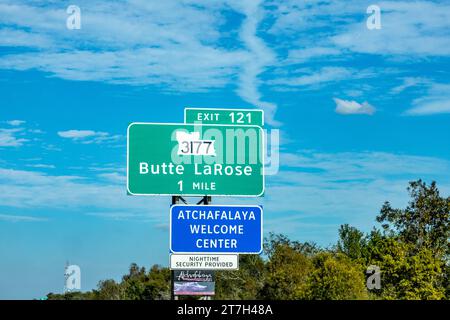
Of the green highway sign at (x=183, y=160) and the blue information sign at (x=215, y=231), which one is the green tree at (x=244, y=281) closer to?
the green highway sign at (x=183, y=160)

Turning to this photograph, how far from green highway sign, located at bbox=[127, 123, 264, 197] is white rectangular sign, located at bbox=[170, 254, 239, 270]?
1891mm

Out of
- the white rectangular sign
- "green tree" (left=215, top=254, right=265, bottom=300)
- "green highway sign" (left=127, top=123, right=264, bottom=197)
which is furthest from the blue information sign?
"green tree" (left=215, top=254, right=265, bottom=300)

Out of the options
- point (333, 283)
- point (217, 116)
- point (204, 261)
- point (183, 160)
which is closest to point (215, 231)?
point (204, 261)

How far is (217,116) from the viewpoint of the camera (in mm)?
24594

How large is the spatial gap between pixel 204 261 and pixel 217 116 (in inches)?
167

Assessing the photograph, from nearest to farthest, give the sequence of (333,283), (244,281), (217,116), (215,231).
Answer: (215,231) → (217,116) → (333,283) → (244,281)

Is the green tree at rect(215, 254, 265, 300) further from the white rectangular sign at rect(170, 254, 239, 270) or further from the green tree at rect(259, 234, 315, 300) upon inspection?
the white rectangular sign at rect(170, 254, 239, 270)

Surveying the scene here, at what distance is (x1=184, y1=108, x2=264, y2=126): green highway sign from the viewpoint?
24594 mm

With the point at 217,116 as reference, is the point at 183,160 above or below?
below

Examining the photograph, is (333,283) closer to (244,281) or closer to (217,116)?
(244,281)

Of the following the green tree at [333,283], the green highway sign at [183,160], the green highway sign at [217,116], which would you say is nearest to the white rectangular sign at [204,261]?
the green highway sign at [183,160]
